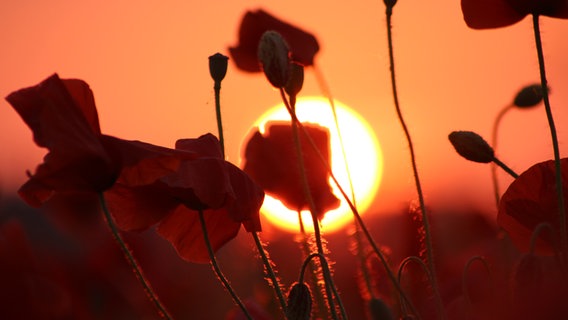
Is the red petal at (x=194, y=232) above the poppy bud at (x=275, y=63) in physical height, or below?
below

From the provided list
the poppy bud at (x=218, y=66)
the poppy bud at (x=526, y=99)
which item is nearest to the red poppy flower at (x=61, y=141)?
the poppy bud at (x=218, y=66)

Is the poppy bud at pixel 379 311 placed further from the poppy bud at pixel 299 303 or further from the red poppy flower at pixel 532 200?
the red poppy flower at pixel 532 200

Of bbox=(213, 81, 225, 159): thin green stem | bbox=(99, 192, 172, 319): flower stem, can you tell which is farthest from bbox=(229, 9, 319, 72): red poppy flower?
bbox=(99, 192, 172, 319): flower stem

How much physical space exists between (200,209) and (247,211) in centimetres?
6

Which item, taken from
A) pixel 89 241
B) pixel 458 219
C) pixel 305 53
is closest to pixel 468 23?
pixel 305 53

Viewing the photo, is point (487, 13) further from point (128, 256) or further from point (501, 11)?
point (128, 256)

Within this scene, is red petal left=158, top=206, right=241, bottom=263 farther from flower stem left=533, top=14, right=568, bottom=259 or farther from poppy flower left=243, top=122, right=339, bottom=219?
flower stem left=533, top=14, right=568, bottom=259

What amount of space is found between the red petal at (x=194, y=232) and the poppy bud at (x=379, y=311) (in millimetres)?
338

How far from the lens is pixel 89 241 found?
1.94 m

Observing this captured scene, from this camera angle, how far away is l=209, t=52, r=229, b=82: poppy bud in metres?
1.21

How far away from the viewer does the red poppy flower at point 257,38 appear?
1.32 metres

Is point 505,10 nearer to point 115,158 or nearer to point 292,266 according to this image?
point 115,158

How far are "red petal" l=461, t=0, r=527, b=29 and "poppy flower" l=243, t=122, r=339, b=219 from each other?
0.87 feet

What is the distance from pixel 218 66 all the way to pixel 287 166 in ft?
0.70
